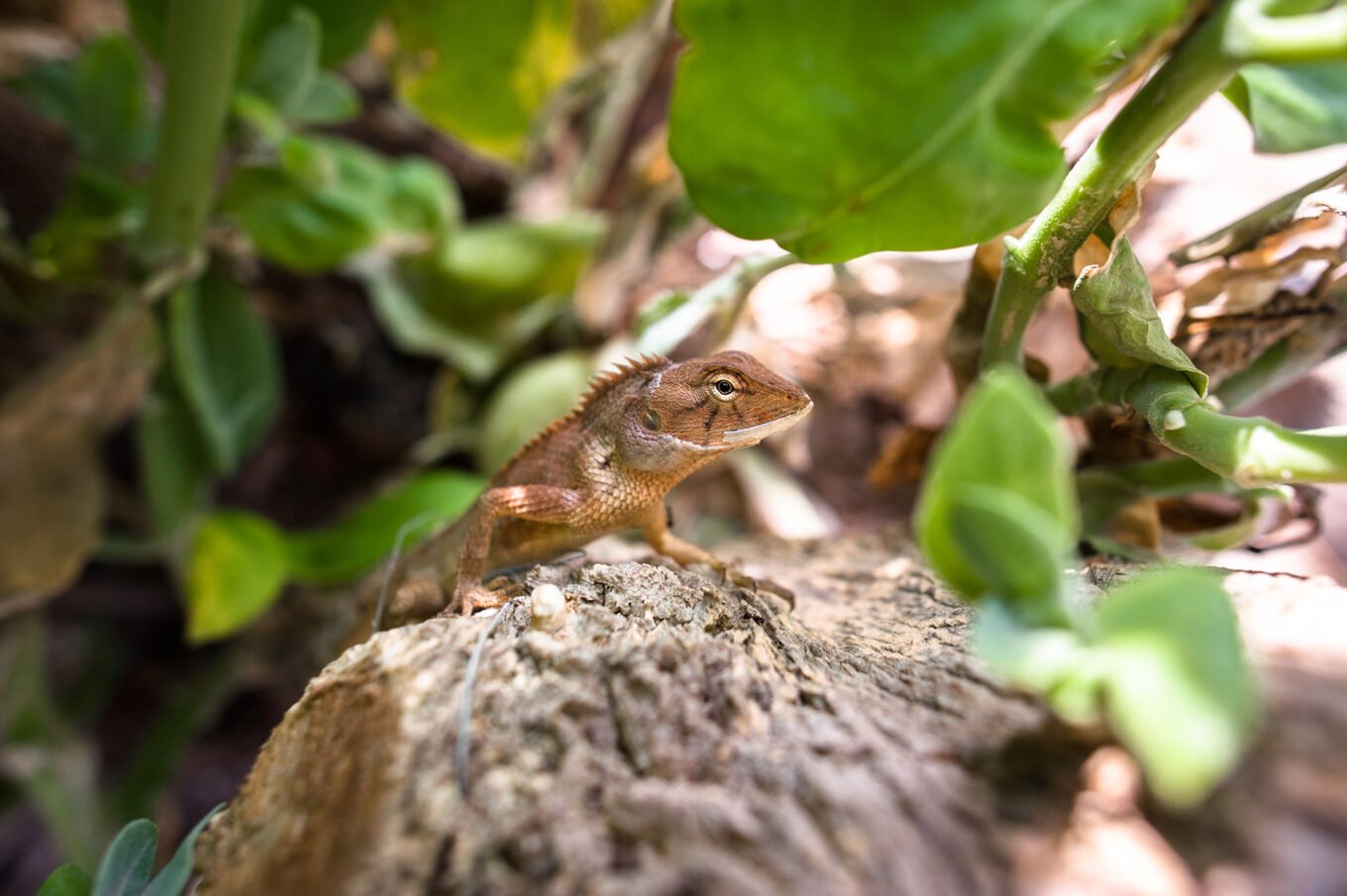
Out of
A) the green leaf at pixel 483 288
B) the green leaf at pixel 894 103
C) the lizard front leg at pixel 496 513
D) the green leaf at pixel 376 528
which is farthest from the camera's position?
the green leaf at pixel 483 288

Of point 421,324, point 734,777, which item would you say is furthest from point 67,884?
point 421,324

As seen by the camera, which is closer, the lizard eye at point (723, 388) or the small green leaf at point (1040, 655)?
the small green leaf at point (1040, 655)

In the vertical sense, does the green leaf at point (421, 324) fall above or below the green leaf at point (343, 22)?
below

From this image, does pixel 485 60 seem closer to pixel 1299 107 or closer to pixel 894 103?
pixel 894 103

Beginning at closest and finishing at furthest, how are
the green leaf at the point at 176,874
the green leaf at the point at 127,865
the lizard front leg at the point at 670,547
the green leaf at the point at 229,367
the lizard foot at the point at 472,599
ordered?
the green leaf at the point at 176,874, the green leaf at the point at 127,865, the lizard foot at the point at 472,599, the lizard front leg at the point at 670,547, the green leaf at the point at 229,367

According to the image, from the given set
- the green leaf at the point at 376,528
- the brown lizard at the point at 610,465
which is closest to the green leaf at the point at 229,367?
the green leaf at the point at 376,528

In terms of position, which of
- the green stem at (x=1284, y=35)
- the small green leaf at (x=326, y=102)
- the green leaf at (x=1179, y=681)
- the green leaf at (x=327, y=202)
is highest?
the green stem at (x=1284, y=35)

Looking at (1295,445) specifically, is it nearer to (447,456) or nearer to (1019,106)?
(1019,106)

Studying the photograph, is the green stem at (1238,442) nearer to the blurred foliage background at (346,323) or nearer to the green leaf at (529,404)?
the blurred foliage background at (346,323)
